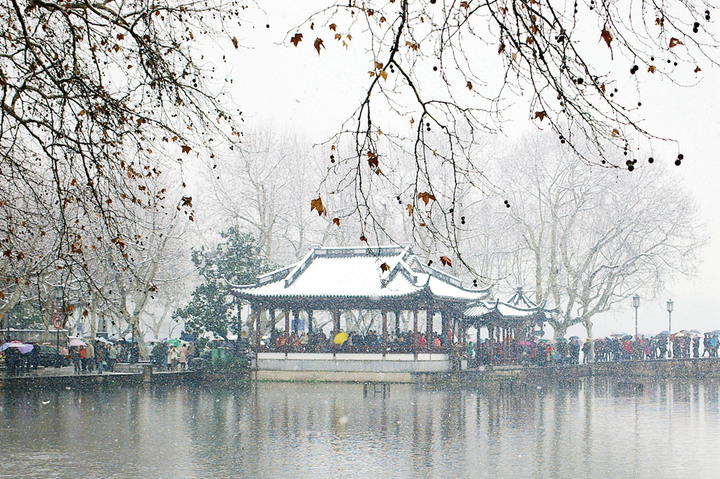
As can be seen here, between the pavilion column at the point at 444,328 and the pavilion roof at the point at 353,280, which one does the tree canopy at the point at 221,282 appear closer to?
the pavilion roof at the point at 353,280

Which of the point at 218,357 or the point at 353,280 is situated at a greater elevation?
the point at 353,280

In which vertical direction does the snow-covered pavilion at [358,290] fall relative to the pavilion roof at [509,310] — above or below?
above

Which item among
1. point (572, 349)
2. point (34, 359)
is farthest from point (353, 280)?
point (572, 349)

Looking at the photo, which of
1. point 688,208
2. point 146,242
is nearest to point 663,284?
point 688,208

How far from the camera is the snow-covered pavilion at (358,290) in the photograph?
3750 cm

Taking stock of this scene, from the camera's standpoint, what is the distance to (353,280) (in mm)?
39500

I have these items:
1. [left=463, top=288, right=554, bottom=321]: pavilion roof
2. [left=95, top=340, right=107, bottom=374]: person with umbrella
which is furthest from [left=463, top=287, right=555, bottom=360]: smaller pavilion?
[left=95, top=340, right=107, bottom=374]: person with umbrella

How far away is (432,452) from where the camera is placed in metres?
14.2

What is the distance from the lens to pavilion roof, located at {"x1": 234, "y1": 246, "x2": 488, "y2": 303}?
37531 millimetres

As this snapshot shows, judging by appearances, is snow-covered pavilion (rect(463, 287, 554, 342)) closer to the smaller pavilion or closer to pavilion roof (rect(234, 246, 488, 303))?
the smaller pavilion

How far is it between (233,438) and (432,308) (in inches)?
900

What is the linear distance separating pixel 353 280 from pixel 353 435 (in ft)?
75.2

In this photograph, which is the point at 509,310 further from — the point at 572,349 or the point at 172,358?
the point at 172,358

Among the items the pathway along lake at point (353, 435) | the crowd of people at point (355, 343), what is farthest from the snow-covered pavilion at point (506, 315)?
the pathway along lake at point (353, 435)
